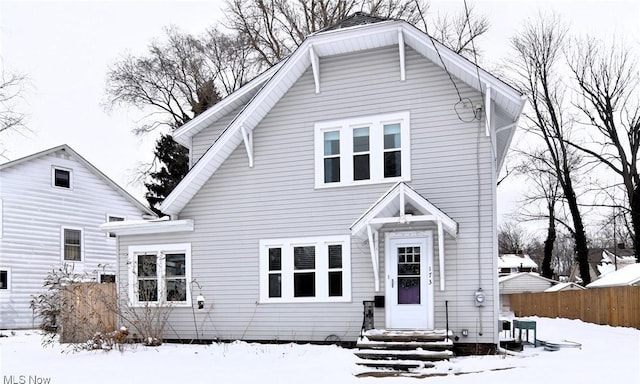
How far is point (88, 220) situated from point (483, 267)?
16999 millimetres

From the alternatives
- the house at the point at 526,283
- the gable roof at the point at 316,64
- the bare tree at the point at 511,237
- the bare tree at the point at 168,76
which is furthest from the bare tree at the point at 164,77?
the bare tree at the point at 511,237

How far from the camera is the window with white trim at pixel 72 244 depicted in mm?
23891

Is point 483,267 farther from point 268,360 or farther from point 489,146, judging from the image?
point 268,360

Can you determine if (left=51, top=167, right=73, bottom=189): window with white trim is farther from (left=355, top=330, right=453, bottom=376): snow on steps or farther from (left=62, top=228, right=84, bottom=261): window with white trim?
(left=355, top=330, right=453, bottom=376): snow on steps

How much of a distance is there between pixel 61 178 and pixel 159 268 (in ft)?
35.4

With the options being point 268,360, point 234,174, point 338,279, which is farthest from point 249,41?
point 268,360

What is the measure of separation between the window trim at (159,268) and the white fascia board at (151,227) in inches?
13.5

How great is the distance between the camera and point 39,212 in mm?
23047

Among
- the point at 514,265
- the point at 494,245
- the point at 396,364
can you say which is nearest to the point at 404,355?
Result: the point at 396,364

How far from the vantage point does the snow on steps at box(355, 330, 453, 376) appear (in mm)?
11461

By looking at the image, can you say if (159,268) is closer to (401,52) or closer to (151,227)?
(151,227)

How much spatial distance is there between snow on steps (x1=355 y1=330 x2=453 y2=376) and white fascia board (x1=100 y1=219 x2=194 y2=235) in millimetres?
4969

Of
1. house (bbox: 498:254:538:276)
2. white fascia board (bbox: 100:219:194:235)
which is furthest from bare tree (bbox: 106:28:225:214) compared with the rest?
house (bbox: 498:254:538:276)

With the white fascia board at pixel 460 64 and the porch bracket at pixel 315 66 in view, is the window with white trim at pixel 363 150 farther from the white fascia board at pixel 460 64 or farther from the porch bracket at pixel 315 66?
the white fascia board at pixel 460 64
